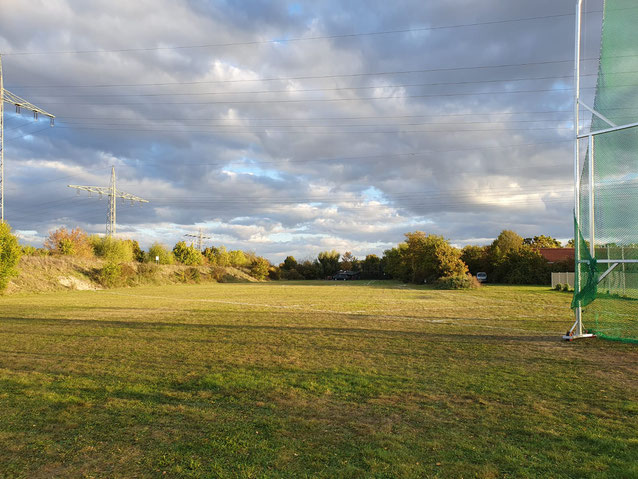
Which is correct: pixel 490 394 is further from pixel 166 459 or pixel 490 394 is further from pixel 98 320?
pixel 98 320

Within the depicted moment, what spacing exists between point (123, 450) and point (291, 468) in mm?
1591

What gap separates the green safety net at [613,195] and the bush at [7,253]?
27815mm

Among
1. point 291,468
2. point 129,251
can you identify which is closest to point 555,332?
point 291,468

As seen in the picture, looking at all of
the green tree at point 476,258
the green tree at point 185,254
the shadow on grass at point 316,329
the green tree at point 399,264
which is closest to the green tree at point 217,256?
the green tree at point 185,254

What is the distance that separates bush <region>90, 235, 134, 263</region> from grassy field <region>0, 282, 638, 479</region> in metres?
39.7

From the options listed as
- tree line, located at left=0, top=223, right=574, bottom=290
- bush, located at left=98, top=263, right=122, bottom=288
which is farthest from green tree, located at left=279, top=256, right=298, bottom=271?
→ bush, located at left=98, top=263, right=122, bottom=288

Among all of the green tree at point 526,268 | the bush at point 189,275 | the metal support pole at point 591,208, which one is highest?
the metal support pole at point 591,208

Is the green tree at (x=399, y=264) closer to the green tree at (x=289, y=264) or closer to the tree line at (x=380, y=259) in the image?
the tree line at (x=380, y=259)

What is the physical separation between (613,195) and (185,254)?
60.0 meters

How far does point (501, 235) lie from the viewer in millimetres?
48500

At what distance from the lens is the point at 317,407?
476 cm

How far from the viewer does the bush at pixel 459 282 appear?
32.1 meters

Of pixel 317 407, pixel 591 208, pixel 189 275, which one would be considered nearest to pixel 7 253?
pixel 317 407

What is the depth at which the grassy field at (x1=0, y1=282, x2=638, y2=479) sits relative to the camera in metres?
3.40
